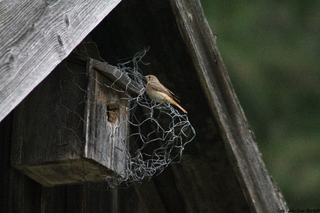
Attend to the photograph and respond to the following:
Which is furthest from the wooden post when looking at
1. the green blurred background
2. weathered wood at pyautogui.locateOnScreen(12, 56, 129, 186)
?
the green blurred background

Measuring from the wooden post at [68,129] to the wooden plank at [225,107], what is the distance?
1.36 feet

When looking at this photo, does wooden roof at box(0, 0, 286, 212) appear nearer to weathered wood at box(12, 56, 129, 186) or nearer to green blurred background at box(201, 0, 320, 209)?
weathered wood at box(12, 56, 129, 186)

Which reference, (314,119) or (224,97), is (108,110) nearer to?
(224,97)

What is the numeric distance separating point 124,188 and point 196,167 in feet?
1.30

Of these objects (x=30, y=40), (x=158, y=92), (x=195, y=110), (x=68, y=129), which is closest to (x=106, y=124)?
(x=68, y=129)

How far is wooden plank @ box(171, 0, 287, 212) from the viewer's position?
333cm

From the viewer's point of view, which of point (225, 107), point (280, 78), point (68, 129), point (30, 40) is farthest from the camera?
point (280, 78)

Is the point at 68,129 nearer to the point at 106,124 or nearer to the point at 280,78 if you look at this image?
the point at 106,124

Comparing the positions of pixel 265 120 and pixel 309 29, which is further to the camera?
pixel 309 29

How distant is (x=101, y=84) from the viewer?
3.10 metres

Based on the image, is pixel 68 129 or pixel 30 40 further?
pixel 68 129

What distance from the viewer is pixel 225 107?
11.4 ft

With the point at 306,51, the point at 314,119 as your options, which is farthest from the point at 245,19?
the point at 314,119

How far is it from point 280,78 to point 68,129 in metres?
9.67
